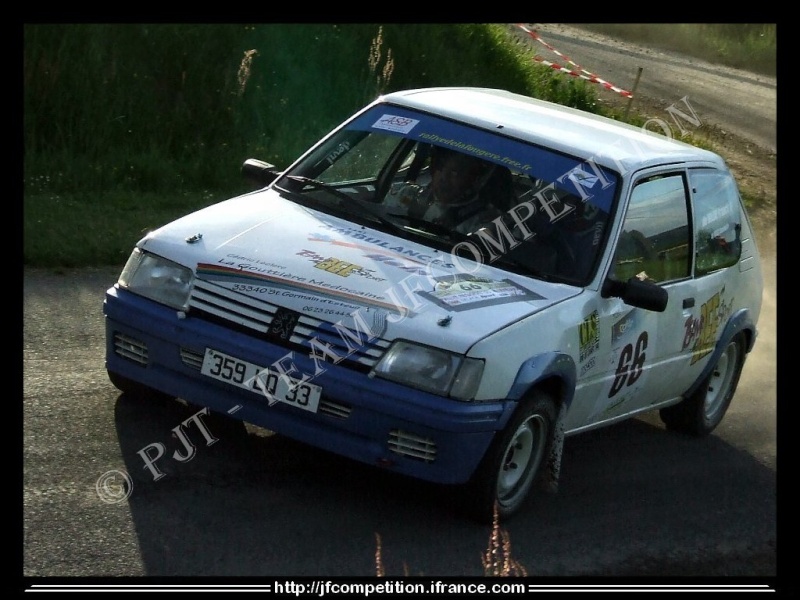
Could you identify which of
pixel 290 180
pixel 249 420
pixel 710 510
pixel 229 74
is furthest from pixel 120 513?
pixel 229 74

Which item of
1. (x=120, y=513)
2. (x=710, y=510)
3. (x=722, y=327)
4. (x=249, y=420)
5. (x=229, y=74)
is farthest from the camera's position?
(x=229, y=74)

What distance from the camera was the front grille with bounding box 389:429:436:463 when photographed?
495 cm

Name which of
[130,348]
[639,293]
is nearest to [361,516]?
[130,348]

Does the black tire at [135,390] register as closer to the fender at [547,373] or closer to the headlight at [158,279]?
the headlight at [158,279]

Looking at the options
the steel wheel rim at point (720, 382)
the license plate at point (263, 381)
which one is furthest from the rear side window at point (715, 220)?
the license plate at point (263, 381)

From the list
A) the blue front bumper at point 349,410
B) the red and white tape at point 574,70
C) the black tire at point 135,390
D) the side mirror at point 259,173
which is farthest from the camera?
the red and white tape at point 574,70

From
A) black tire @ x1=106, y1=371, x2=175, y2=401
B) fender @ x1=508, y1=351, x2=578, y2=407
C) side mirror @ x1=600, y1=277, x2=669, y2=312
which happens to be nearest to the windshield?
side mirror @ x1=600, y1=277, x2=669, y2=312

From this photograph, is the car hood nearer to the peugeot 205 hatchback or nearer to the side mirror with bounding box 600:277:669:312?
the peugeot 205 hatchback

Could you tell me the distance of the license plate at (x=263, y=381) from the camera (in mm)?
5035

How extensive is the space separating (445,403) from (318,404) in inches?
21.3

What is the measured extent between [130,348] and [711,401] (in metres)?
3.97

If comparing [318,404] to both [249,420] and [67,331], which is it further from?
[67,331]

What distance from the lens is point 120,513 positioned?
4.82m

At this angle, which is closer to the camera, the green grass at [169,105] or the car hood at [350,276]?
the car hood at [350,276]
